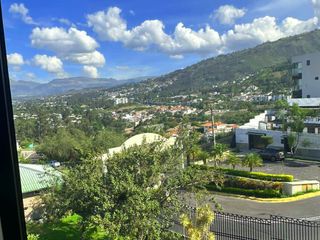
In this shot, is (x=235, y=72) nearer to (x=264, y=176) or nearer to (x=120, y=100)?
(x=120, y=100)

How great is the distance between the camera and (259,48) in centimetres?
4031

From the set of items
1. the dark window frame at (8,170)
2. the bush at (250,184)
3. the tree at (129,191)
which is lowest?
the bush at (250,184)

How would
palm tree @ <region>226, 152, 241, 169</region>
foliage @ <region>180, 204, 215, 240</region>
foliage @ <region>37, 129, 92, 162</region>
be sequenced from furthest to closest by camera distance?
foliage @ <region>37, 129, 92, 162</region> < palm tree @ <region>226, 152, 241, 169</region> < foliage @ <region>180, 204, 215, 240</region>

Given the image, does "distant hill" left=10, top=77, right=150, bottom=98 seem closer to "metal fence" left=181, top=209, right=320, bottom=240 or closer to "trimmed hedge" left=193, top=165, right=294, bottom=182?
"metal fence" left=181, top=209, right=320, bottom=240

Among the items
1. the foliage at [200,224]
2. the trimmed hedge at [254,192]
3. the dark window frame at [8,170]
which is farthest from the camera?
the trimmed hedge at [254,192]

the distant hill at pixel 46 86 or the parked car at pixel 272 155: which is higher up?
the distant hill at pixel 46 86

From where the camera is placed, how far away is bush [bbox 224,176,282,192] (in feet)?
29.1

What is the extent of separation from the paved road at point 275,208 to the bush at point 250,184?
0.62 metres

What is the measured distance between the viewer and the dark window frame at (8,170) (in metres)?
0.74

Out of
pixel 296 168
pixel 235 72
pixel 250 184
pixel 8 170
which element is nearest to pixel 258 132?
pixel 296 168

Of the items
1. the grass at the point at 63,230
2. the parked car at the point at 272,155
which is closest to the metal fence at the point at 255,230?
the grass at the point at 63,230

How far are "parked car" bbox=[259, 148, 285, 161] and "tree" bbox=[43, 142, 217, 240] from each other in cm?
864

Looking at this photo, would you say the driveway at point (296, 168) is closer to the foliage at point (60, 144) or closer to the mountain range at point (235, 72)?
the foliage at point (60, 144)

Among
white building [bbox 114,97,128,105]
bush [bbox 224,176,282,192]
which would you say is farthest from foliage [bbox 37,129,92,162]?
white building [bbox 114,97,128,105]
